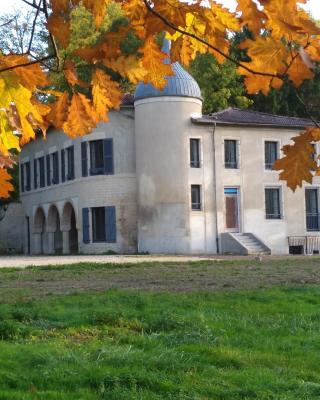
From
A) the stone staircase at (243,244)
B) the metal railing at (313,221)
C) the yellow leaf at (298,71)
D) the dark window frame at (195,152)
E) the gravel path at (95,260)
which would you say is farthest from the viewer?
the metal railing at (313,221)

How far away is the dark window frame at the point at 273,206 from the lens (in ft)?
107

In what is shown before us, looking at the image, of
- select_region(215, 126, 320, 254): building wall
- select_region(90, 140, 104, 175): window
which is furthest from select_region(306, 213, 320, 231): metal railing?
select_region(90, 140, 104, 175): window

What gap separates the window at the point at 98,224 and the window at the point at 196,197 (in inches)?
164

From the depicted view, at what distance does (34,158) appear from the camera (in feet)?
129

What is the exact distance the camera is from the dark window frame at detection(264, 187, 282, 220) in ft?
107

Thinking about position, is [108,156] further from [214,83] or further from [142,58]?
[142,58]

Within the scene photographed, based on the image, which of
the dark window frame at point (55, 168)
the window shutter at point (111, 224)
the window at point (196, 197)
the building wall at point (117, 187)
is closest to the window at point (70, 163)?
the building wall at point (117, 187)

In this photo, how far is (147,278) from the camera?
1518cm

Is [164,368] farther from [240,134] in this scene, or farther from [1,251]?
[1,251]

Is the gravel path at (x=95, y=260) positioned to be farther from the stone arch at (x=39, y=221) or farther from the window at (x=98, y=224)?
A: the stone arch at (x=39, y=221)

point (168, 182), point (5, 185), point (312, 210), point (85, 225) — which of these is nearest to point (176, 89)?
point (168, 182)

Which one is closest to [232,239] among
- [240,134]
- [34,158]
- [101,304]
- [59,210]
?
[240,134]

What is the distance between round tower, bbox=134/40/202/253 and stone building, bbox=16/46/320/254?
0.04 m

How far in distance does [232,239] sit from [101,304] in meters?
21.2
